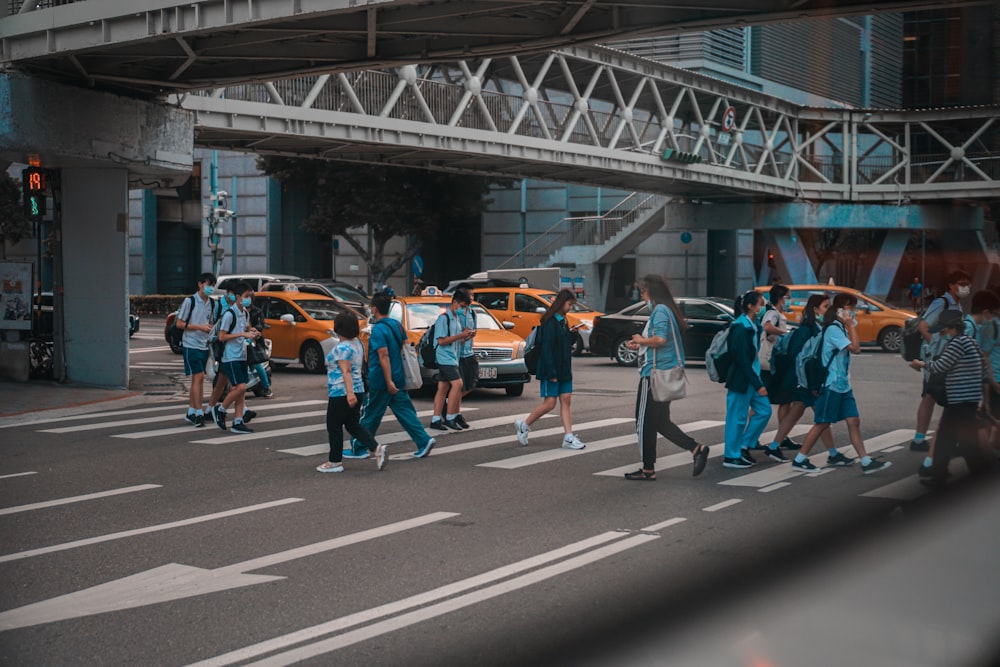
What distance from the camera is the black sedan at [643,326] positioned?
23.9m

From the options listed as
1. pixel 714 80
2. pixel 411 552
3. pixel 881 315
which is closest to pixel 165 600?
pixel 411 552

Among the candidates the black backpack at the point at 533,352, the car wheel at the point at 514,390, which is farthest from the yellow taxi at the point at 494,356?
the black backpack at the point at 533,352

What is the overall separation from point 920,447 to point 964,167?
1490 inches

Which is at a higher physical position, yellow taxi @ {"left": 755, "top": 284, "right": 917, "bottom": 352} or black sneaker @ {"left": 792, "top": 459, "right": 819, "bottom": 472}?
yellow taxi @ {"left": 755, "top": 284, "right": 917, "bottom": 352}

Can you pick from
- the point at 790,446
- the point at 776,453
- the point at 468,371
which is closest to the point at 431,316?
the point at 468,371

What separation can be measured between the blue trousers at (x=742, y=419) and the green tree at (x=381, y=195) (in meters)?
31.2

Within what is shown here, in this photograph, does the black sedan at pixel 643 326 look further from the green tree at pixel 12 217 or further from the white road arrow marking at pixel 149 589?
the green tree at pixel 12 217

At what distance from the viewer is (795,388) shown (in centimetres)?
1123

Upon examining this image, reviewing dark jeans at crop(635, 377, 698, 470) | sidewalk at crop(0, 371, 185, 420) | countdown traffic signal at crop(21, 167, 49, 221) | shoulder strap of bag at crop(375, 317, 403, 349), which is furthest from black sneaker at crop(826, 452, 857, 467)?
countdown traffic signal at crop(21, 167, 49, 221)

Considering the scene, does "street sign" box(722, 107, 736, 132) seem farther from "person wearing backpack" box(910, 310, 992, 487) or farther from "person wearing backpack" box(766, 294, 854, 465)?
"person wearing backpack" box(910, 310, 992, 487)

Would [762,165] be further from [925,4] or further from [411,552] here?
[411,552]

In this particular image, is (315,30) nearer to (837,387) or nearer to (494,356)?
(494,356)

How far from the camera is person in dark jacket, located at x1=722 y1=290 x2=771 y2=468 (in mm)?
10438

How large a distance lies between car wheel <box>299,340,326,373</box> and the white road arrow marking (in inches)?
586
